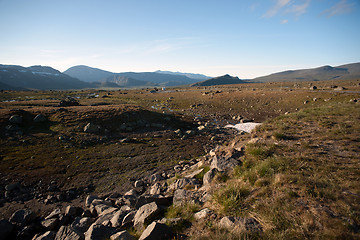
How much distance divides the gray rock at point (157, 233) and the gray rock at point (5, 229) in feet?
26.5

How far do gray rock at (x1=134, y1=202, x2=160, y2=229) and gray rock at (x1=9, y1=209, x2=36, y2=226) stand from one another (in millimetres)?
7364

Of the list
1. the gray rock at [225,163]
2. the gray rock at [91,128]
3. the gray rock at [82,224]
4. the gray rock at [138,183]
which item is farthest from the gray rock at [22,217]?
the gray rock at [91,128]

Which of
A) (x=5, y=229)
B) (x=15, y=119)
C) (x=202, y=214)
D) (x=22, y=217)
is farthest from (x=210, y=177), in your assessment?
(x=15, y=119)

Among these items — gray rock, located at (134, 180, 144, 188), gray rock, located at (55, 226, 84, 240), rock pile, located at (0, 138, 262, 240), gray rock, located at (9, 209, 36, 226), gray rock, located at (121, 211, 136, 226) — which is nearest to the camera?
rock pile, located at (0, 138, 262, 240)

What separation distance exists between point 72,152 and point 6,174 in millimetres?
4977

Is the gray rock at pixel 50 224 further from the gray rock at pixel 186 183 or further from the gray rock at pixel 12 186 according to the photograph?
the gray rock at pixel 186 183

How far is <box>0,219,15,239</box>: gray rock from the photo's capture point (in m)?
7.44

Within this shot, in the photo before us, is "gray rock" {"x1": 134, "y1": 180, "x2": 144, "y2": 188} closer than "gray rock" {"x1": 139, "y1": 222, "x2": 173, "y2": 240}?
No

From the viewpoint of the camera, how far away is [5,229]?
7.58m

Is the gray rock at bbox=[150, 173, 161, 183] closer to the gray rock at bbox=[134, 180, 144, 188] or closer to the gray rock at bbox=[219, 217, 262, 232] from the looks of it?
the gray rock at bbox=[134, 180, 144, 188]

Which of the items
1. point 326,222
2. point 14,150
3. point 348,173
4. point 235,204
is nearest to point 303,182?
point 326,222

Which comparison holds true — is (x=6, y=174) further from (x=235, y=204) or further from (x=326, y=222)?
(x=326, y=222)

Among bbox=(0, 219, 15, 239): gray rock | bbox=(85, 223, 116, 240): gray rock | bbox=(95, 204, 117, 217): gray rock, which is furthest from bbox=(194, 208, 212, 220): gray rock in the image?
bbox=(0, 219, 15, 239): gray rock

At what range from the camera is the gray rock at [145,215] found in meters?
5.60
